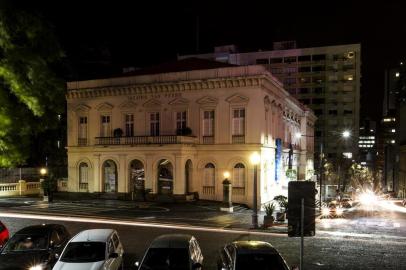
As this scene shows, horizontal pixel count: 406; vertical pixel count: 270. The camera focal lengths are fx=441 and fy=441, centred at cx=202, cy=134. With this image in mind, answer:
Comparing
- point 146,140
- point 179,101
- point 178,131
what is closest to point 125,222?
point 146,140

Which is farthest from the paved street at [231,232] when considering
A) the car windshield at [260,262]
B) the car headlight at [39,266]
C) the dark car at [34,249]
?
the car windshield at [260,262]

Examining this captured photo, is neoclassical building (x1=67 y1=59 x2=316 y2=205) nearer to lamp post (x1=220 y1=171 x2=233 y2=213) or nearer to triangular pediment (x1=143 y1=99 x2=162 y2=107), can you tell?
triangular pediment (x1=143 y1=99 x2=162 y2=107)

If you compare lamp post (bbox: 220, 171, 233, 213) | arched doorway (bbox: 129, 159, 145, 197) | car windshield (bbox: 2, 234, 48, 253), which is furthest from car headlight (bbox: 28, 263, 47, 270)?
arched doorway (bbox: 129, 159, 145, 197)

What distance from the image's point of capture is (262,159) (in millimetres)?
38188

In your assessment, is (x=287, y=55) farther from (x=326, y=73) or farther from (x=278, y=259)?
(x=278, y=259)

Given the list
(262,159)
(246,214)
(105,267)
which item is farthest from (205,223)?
(105,267)

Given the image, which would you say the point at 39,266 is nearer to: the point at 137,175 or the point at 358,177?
the point at 137,175

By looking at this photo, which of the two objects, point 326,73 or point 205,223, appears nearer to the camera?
point 205,223

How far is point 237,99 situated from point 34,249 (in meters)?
25.8

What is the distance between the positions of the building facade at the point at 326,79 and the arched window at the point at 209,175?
220 ft

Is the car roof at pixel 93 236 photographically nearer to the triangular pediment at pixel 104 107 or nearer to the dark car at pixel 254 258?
the dark car at pixel 254 258

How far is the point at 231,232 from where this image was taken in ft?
80.7

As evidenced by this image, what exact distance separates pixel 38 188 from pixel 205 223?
955 inches

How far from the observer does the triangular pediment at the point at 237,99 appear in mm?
37594
